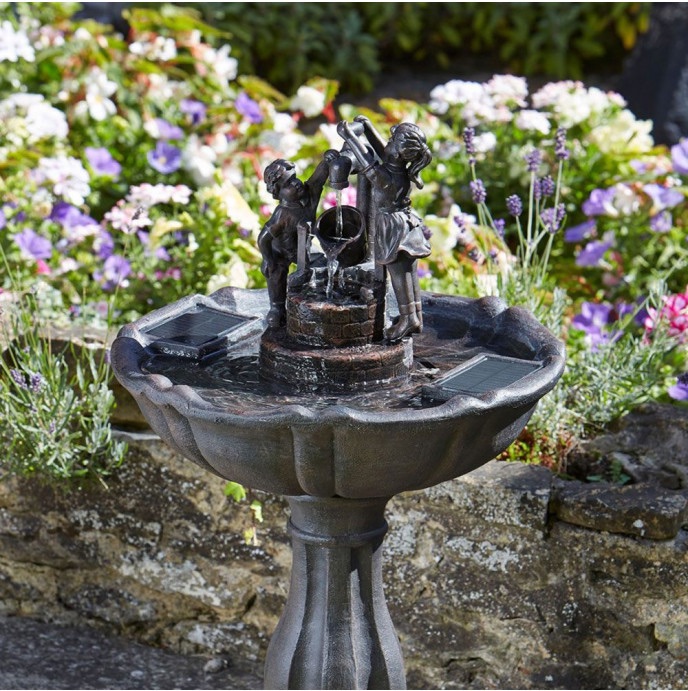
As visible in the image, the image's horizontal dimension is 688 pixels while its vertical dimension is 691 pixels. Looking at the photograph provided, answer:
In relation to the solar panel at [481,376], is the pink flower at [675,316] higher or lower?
lower

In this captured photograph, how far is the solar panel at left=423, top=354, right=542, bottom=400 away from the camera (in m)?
2.68

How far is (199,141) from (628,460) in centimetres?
255

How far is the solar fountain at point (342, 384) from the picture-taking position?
256 cm

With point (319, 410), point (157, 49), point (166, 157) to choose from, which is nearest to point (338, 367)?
point (319, 410)

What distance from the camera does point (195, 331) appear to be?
3.07 m

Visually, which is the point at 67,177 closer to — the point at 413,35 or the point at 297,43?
the point at 297,43

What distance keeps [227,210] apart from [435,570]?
1.49 m

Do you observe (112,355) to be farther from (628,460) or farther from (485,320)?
(628,460)

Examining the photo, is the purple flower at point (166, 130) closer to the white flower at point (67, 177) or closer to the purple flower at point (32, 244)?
Answer: the white flower at point (67, 177)

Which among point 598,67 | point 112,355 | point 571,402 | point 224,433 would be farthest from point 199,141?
point 598,67

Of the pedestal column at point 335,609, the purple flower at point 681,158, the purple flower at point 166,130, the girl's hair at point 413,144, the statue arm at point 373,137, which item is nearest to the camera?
the girl's hair at point 413,144

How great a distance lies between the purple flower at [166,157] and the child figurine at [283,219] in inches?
84.0

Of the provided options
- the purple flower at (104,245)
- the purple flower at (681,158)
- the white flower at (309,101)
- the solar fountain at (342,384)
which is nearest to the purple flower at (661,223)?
the purple flower at (681,158)

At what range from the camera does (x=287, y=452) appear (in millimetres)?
2566
